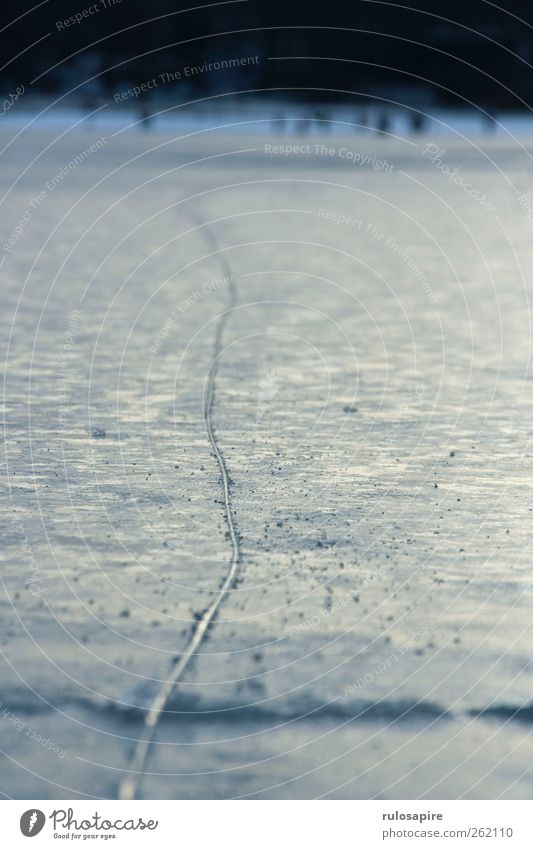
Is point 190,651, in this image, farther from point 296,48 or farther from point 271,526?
point 296,48

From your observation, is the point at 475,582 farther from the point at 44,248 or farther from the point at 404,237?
the point at 404,237

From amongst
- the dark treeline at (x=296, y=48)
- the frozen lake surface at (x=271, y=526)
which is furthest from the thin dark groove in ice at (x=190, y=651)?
the dark treeline at (x=296, y=48)

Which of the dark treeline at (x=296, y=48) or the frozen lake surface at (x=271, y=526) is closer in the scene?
the frozen lake surface at (x=271, y=526)

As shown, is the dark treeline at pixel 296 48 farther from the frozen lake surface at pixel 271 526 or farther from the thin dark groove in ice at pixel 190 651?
the thin dark groove in ice at pixel 190 651

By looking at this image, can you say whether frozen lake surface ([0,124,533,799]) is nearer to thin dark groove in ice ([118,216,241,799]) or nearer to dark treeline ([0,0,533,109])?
thin dark groove in ice ([118,216,241,799])

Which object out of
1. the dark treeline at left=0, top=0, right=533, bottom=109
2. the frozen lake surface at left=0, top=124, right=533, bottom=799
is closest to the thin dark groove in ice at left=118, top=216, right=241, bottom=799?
the frozen lake surface at left=0, top=124, right=533, bottom=799

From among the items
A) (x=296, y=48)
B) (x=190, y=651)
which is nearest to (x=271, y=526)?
(x=190, y=651)

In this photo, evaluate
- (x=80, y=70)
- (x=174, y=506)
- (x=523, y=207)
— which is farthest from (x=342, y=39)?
(x=174, y=506)
